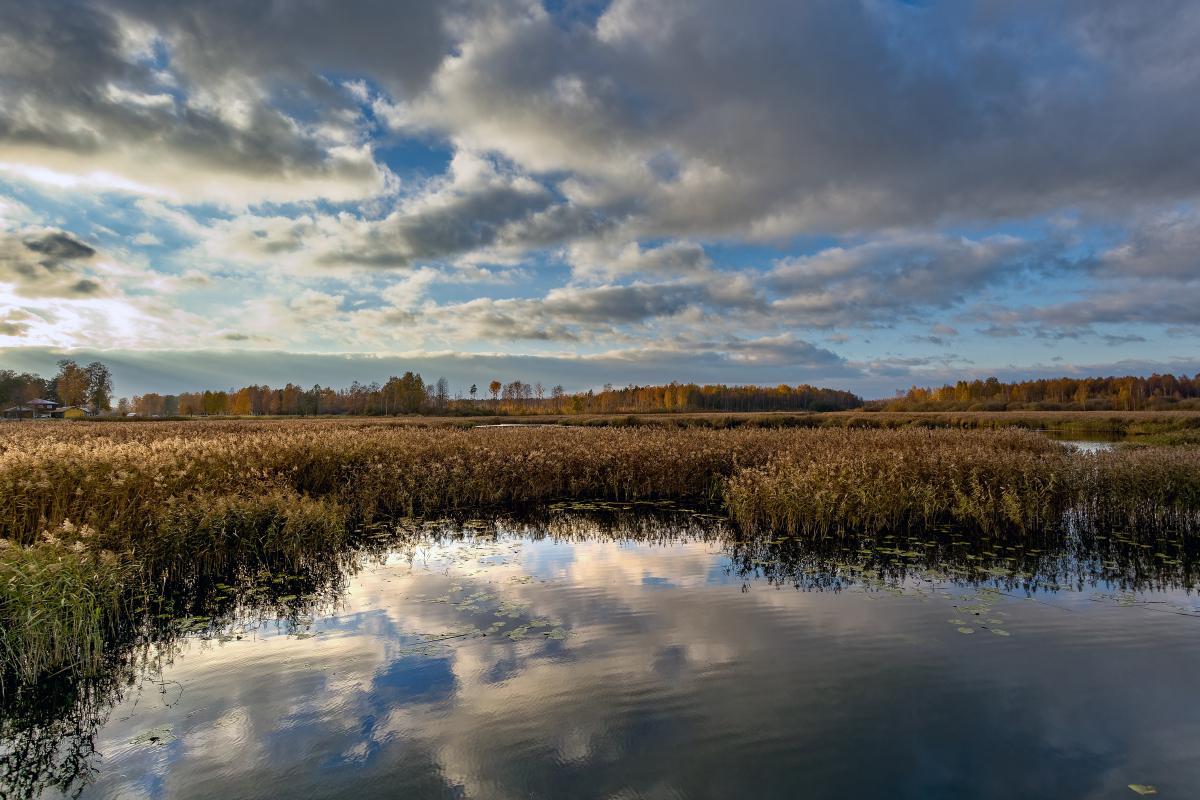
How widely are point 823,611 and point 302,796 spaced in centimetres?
816

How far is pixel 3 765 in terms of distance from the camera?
235 inches

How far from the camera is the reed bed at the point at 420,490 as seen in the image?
9.12 m

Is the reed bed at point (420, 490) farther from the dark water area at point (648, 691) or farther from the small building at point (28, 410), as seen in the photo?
the small building at point (28, 410)

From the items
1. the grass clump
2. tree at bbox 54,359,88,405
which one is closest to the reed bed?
Result: the grass clump

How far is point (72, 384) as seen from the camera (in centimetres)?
11706

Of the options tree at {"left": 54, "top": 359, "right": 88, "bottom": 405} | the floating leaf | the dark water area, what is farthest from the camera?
tree at {"left": 54, "top": 359, "right": 88, "bottom": 405}

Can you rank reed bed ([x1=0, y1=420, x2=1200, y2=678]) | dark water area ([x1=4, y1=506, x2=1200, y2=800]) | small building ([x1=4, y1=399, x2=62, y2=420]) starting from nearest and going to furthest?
dark water area ([x1=4, y1=506, x2=1200, y2=800])
reed bed ([x1=0, y1=420, x2=1200, y2=678])
small building ([x1=4, y1=399, x2=62, y2=420])

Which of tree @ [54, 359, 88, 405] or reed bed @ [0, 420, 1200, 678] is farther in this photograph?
tree @ [54, 359, 88, 405]

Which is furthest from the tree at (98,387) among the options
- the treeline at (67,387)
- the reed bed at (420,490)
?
the reed bed at (420,490)

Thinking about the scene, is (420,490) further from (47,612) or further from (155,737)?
(155,737)

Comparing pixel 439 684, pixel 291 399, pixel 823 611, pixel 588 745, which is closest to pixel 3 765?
pixel 439 684

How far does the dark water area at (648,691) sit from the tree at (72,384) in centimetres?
14201

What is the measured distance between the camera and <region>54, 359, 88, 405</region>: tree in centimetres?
11738

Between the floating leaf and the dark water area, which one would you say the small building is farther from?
the floating leaf
